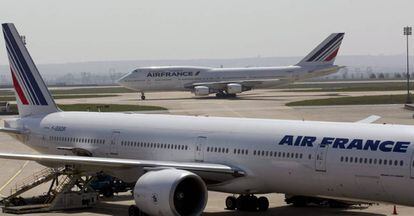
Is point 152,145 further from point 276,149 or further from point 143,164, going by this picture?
point 276,149

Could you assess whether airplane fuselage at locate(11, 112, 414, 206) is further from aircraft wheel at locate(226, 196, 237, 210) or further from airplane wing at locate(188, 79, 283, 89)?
airplane wing at locate(188, 79, 283, 89)

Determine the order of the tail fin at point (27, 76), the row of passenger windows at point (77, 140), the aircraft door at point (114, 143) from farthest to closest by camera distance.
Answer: the tail fin at point (27, 76) → the row of passenger windows at point (77, 140) → the aircraft door at point (114, 143)

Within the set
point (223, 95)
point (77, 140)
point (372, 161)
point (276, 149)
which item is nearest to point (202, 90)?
point (223, 95)

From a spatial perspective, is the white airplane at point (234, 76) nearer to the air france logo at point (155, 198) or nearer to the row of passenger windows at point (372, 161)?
the air france logo at point (155, 198)

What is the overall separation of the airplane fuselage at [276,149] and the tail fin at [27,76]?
9.39 ft

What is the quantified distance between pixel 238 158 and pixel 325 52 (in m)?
91.4

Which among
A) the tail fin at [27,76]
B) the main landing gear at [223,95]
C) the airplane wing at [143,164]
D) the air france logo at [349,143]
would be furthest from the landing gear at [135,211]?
the main landing gear at [223,95]

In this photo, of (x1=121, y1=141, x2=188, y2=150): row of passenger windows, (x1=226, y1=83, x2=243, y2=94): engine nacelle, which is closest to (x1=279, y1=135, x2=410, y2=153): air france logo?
(x1=121, y1=141, x2=188, y2=150): row of passenger windows

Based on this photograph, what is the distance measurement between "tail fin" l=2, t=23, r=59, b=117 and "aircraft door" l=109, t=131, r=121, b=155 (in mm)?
5515

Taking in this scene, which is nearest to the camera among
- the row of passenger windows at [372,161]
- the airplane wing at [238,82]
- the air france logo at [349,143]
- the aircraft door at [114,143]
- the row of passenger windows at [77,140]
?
the row of passenger windows at [372,161]

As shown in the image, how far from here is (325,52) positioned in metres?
117

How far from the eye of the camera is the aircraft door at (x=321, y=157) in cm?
2550

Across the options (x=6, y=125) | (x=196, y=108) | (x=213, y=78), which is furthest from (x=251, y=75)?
(x=6, y=125)

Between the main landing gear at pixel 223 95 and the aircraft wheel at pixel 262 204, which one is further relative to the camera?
the main landing gear at pixel 223 95
